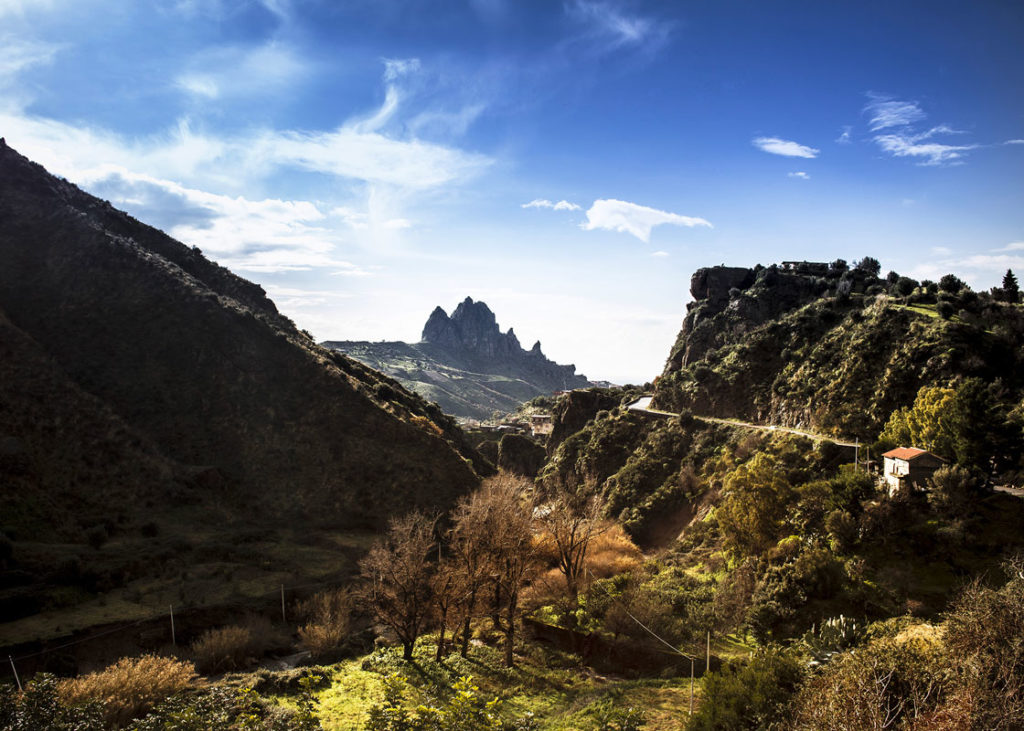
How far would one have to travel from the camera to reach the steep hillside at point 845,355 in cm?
3672

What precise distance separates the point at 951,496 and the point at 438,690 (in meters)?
25.5

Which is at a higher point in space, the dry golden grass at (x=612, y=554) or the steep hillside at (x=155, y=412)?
the steep hillside at (x=155, y=412)

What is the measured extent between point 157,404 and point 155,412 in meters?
1.18

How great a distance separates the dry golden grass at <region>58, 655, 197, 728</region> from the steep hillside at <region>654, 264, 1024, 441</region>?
42.6 metres

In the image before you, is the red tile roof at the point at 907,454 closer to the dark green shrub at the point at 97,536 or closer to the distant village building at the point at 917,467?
the distant village building at the point at 917,467

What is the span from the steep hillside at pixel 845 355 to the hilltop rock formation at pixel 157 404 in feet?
110

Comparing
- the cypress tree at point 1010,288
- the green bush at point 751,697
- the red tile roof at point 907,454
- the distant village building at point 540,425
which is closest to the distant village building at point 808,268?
the cypress tree at point 1010,288

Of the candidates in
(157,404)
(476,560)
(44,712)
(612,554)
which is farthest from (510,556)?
(157,404)

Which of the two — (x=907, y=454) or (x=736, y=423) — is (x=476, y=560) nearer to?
(x=907, y=454)

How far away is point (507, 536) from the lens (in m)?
30.7

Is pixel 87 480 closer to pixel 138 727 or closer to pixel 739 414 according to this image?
pixel 138 727

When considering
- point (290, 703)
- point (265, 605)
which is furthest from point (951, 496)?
point (265, 605)

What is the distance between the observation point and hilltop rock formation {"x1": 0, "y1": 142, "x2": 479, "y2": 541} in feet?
150

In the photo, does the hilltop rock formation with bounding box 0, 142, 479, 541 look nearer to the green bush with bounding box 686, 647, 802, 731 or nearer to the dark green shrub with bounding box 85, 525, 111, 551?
the dark green shrub with bounding box 85, 525, 111, 551
